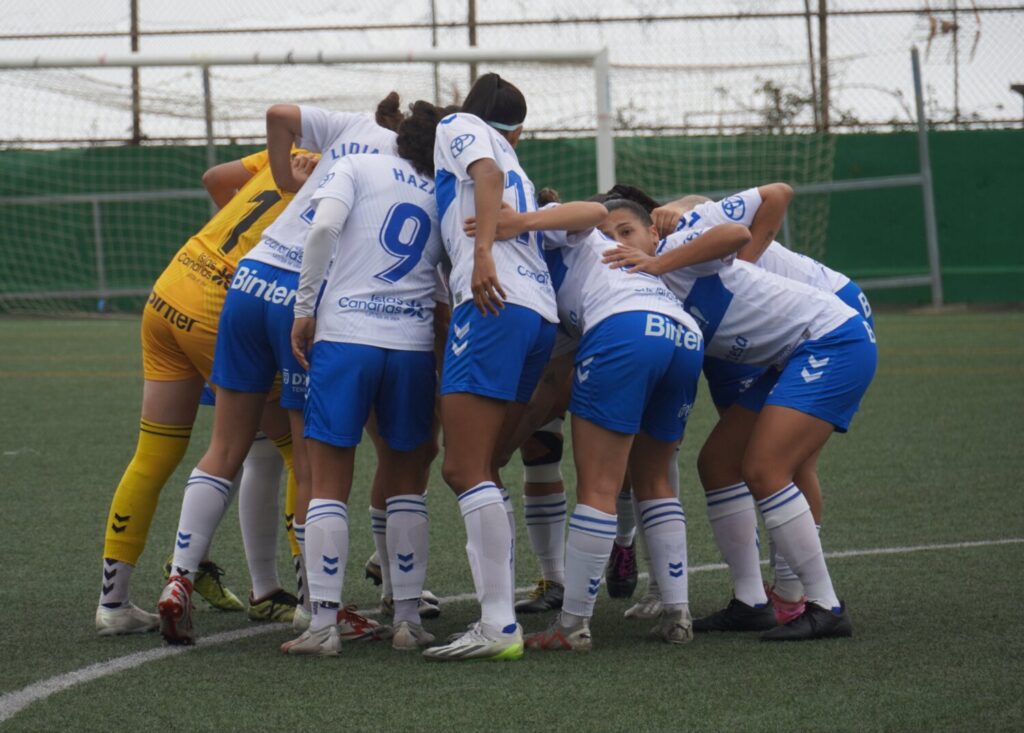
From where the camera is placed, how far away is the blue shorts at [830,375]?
491cm

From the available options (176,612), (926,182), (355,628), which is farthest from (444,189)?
(926,182)

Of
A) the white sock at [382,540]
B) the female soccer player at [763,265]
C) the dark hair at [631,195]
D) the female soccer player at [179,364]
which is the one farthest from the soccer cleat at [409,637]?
the dark hair at [631,195]

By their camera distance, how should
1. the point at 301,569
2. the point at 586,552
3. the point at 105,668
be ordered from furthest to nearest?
1. the point at 301,569
2. the point at 586,552
3. the point at 105,668

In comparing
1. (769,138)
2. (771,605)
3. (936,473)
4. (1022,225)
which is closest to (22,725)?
(771,605)

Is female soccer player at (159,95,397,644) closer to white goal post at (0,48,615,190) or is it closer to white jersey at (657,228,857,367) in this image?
white jersey at (657,228,857,367)

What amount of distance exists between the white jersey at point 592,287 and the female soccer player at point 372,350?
425mm

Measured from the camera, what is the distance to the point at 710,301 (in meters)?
5.02

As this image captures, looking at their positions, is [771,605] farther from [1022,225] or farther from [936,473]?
[1022,225]

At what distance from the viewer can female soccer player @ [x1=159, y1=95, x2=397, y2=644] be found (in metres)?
4.95

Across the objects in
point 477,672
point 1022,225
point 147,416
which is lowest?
point 477,672

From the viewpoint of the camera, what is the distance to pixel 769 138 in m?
21.3

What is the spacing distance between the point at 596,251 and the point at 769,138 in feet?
55.9

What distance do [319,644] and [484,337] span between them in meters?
1.11

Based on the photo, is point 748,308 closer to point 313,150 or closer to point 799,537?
point 799,537
